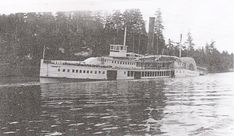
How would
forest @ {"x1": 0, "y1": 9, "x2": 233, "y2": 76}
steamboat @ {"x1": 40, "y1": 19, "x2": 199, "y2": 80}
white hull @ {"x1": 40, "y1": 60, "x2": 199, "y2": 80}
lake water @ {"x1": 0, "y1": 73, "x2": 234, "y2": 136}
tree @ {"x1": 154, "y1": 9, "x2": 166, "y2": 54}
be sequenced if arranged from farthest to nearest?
tree @ {"x1": 154, "y1": 9, "x2": 166, "y2": 54}
forest @ {"x1": 0, "y1": 9, "x2": 233, "y2": 76}
steamboat @ {"x1": 40, "y1": 19, "x2": 199, "y2": 80}
white hull @ {"x1": 40, "y1": 60, "x2": 199, "y2": 80}
lake water @ {"x1": 0, "y1": 73, "x2": 234, "y2": 136}

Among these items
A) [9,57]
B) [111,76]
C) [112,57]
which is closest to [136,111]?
[111,76]

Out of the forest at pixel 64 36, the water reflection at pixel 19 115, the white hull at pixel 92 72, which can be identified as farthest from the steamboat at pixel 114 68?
the water reflection at pixel 19 115

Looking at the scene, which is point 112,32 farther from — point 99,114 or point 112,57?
point 99,114

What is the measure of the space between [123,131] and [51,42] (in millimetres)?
41587

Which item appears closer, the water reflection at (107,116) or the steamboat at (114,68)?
the water reflection at (107,116)

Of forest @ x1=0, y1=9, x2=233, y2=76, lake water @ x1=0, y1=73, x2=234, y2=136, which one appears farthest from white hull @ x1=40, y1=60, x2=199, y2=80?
lake water @ x1=0, y1=73, x2=234, y2=136

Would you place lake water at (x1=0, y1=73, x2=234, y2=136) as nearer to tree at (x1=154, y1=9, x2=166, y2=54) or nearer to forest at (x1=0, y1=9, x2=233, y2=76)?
forest at (x1=0, y1=9, x2=233, y2=76)

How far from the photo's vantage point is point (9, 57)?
47594 millimetres

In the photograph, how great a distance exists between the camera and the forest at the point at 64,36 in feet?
159

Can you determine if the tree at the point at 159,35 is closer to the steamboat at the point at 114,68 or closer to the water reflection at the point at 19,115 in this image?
the steamboat at the point at 114,68

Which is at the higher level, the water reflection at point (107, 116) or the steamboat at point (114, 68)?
the steamboat at point (114, 68)

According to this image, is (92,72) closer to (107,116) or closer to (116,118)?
(107,116)

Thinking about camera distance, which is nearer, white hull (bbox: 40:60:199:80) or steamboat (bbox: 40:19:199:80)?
white hull (bbox: 40:60:199:80)

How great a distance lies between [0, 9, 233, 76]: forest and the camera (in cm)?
4844
